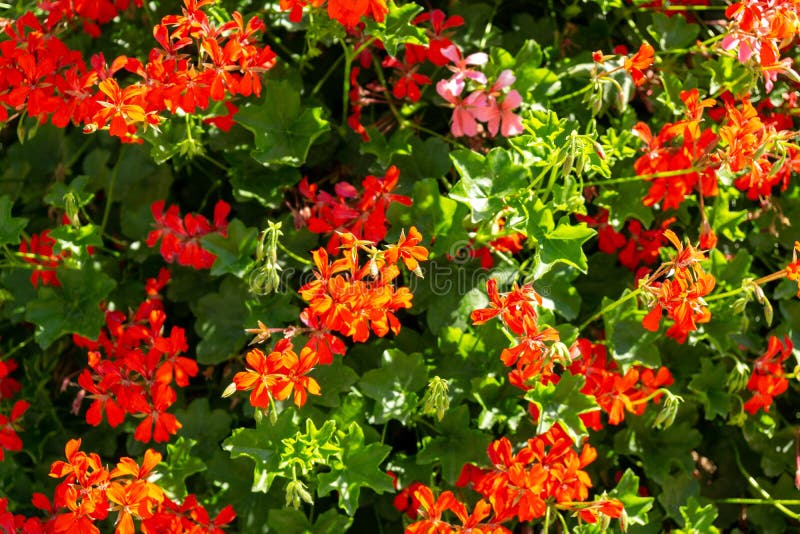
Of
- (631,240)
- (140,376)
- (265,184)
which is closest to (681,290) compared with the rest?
(631,240)

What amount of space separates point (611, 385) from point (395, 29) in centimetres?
84

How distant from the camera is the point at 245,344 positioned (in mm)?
2205

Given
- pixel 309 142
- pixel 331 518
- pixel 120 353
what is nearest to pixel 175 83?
pixel 309 142

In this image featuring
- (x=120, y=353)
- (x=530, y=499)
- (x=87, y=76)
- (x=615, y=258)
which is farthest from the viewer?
(x=615, y=258)

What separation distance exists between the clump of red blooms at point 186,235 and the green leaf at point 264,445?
1.38 feet

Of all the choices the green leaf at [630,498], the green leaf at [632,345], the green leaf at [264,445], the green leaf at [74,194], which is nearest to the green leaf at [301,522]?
the green leaf at [264,445]

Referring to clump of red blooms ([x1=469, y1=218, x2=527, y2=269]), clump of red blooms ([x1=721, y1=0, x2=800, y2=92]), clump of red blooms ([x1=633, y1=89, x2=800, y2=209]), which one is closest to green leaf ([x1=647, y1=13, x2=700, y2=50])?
clump of red blooms ([x1=633, y1=89, x2=800, y2=209])

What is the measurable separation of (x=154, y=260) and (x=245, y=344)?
34 cm

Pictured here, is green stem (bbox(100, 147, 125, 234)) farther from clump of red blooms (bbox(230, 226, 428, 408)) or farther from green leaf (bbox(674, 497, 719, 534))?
green leaf (bbox(674, 497, 719, 534))

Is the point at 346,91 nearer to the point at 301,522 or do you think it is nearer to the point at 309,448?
the point at 309,448

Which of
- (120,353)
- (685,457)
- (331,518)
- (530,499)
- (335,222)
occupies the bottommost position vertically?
(685,457)

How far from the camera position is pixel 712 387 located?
2129 mm

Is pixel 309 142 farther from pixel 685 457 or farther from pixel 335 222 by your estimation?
pixel 685 457

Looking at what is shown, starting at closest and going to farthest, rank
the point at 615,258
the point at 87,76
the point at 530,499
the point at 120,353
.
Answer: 1. the point at 530,499
2. the point at 87,76
3. the point at 120,353
4. the point at 615,258
